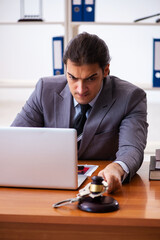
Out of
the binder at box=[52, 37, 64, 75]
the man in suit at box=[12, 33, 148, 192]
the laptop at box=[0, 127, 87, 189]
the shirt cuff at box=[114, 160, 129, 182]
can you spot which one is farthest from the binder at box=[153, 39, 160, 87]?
the laptop at box=[0, 127, 87, 189]

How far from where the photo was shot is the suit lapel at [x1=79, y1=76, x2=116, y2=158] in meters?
1.99

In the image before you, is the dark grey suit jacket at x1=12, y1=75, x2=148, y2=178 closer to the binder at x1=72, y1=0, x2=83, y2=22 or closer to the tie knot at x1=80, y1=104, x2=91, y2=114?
the tie knot at x1=80, y1=104, x2=91, y2=114

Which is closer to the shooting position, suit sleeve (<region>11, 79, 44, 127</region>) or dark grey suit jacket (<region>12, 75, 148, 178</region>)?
dark grey suit jacket (<region>12, 75, 148, 178</region>)

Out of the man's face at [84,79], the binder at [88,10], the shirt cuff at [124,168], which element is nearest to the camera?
the shirt cuff at [124,168]

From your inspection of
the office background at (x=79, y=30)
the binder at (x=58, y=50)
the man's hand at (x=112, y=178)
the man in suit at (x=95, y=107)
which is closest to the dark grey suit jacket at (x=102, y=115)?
the man in suit at (x=95, y=107)

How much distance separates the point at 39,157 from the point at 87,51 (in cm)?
60

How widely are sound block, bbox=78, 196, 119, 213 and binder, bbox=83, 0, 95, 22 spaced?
7.70 ft

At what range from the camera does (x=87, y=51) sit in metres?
1.81

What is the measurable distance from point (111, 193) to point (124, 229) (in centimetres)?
14

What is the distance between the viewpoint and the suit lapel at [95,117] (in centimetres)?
199

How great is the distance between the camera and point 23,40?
13.4ft

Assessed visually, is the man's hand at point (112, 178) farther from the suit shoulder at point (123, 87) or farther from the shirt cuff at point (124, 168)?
the suit shoulder at point (123, 87)

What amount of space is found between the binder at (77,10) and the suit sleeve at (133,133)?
1.58 meters

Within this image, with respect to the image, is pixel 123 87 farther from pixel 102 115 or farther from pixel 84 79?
pixel 84 79
